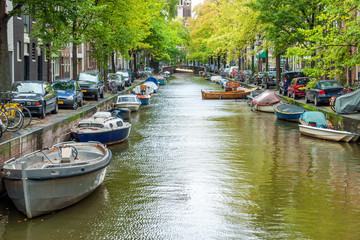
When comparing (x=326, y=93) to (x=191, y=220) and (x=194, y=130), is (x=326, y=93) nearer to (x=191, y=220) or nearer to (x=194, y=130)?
(x=194, y=130)

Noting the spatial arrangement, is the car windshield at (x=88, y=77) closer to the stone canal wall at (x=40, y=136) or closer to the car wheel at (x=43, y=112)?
the stone canal wall at (x=40, y=136)

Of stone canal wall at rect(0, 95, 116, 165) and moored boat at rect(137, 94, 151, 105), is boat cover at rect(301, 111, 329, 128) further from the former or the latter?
moored boat at rect(137, 94, 151, 105)

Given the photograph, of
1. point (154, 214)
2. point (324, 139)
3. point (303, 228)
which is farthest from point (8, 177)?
point (324, 139)

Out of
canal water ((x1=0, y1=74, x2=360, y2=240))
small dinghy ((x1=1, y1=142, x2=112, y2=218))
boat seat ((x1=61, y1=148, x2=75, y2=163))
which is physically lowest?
canal water ((x1=0, y1=74, x2=360, y2=240))

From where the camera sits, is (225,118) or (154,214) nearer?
(154,214)

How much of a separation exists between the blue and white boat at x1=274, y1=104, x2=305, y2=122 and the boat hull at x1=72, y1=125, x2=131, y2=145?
11.0 meters

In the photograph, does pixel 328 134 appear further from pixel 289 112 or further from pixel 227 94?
pixel 227 94

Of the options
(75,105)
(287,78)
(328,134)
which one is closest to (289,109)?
(328,134)

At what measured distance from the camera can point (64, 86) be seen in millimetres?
30547

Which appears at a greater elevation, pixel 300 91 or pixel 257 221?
pixel 300 91

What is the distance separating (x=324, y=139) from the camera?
2403cm

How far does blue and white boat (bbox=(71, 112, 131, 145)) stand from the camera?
21.4m

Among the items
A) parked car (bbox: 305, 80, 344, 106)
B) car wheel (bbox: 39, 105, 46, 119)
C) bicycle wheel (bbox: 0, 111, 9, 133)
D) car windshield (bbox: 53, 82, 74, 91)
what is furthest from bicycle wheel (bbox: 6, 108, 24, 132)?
parked car (bbox: 305, 80, 344, 106)

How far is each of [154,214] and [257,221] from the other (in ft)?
7.93
